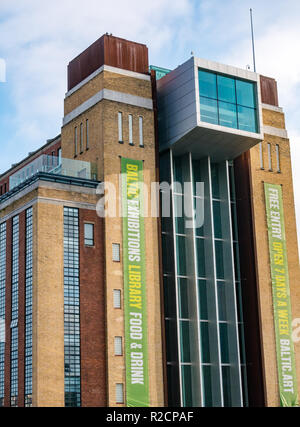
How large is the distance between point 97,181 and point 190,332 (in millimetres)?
13268

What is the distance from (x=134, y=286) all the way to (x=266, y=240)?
42.9ft

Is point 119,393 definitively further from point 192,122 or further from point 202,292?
point 192,122

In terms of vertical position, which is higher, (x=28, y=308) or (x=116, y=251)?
(x=116, y=251)

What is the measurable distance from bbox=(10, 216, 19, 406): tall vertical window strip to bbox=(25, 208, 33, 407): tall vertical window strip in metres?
1.75

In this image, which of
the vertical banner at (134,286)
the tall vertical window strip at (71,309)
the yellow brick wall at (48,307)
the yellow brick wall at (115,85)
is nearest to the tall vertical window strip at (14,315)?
the yellow brick wall at (48,307)

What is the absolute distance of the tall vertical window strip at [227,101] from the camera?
59219mm

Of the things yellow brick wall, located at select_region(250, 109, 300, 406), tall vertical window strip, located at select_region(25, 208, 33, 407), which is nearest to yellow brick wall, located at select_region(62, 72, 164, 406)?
tall vertical window strip, located at select_region(25, 208, 33, 407)

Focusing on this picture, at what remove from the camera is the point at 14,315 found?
186 feet

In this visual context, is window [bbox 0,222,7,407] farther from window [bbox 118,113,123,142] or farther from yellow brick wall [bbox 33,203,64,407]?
window [bbox 118,113,123,142]

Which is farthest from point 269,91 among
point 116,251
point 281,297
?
point 116,251

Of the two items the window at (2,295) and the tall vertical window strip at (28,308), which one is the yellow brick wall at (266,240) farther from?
the window at (2,295)

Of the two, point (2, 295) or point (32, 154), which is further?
point (32, 154)

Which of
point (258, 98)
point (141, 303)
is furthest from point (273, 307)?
point (258, 98)

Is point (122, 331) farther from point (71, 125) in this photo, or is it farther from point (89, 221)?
point (71, 125)
